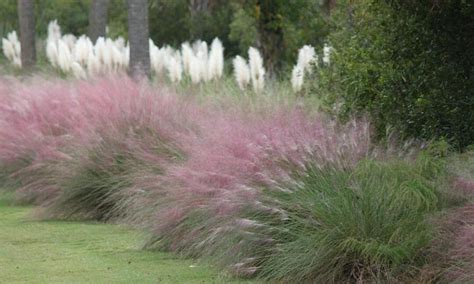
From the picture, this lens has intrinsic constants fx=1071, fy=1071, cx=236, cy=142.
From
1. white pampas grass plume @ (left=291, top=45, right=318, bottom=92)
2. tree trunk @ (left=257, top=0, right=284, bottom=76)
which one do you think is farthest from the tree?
white pampas grass plume @ (left=291, top=45, right=318, bottom=92)

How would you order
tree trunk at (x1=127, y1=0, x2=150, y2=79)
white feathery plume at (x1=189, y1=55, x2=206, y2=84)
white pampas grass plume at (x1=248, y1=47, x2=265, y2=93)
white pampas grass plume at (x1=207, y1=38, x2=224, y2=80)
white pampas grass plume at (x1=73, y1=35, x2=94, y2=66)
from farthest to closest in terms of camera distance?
white pampas grass plume at (x1=73, y1=35, x2=94, y2=66) → tree trunk at (x1=127, y1=0, x2=150, y2=79) → white pampas grass plume at (x1=207, y1=38, x2=224, y2=80) → white feathery plume at (x1=189, y1=55, x2=206, y2=84) → white pampas grass plume at (x1=248, y1=47, x2=265, y2=93)

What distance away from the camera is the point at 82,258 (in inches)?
400

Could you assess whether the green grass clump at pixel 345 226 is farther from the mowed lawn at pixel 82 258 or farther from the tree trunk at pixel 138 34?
the tree trunk at pixel 138 34

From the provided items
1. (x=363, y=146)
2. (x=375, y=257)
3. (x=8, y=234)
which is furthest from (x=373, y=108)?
(x=8, y=234)

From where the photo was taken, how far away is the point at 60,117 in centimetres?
1444

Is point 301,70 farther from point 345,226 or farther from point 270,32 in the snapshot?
point 270,32

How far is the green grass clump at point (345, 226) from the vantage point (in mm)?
7906

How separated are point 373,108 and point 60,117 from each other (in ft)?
17.2

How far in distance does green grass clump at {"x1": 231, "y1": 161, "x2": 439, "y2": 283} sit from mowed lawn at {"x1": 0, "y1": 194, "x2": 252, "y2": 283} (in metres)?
0.62

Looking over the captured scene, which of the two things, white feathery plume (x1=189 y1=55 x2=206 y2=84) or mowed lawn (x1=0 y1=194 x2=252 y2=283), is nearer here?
Result: mowed lawn (x1=0 y1=194 x2=252 y2=283)

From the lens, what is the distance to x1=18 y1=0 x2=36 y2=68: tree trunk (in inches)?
1052

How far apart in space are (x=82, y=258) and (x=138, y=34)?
8919 millimetres

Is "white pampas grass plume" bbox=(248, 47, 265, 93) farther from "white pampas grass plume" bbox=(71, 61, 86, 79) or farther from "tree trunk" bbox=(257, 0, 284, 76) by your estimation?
"tree trunk" bbox=(257, 0, 284, 76)

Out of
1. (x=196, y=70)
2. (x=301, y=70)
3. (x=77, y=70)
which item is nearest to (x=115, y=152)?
(x=301, y=70)
